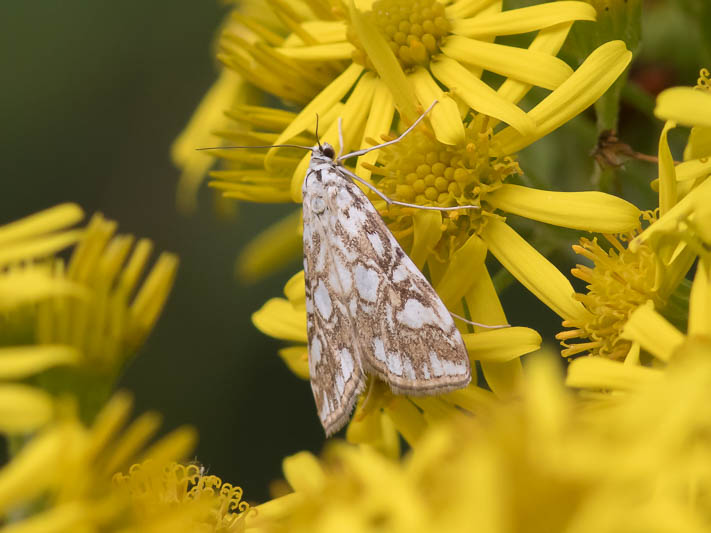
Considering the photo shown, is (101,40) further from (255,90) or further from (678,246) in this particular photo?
(678,246)

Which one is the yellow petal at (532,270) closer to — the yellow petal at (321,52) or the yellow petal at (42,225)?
the yellow petal at (321,52)

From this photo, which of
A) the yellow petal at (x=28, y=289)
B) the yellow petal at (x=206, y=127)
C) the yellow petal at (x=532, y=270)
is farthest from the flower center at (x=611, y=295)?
the yellow petal at (x=206, y=127)

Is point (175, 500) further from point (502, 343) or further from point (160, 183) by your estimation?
point (160, 183)

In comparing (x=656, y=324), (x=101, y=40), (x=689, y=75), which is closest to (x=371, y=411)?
(x=656, y=324)

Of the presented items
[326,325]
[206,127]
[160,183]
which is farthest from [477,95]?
[160,183]

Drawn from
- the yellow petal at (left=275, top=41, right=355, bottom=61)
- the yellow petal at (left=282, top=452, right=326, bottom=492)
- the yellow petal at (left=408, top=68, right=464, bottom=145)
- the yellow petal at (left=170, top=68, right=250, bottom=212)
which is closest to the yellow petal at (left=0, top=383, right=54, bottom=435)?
the yellow petal at (left=282, top=452, right=326, bottom=492)

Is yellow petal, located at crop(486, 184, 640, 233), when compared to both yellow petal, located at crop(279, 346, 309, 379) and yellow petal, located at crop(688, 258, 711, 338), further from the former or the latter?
yellow petal, located at crop(279, 346, 309, 379)
